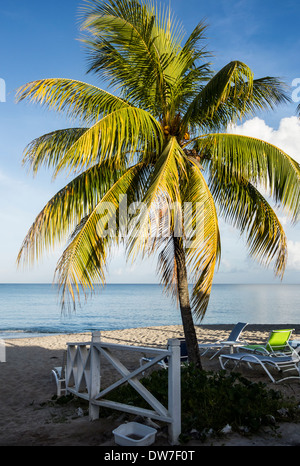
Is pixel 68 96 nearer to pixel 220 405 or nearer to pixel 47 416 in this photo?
pixel 47 416

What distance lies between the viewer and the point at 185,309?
667cm

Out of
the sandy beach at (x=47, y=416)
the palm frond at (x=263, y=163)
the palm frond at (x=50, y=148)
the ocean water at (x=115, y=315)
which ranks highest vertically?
the palm frond at (x=50, y=148)

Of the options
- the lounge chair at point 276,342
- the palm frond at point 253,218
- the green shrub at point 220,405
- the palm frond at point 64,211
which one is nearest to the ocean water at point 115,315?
the lounge chair at point 276,342

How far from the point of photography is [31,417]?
506 cm

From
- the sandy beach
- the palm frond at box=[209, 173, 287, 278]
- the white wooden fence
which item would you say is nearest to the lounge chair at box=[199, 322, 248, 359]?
the sandy beach

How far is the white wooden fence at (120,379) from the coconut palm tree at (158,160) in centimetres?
98

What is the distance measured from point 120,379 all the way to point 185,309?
2.56 m

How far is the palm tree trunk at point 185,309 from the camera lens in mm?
6602

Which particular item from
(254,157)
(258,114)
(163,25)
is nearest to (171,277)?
(254,157)

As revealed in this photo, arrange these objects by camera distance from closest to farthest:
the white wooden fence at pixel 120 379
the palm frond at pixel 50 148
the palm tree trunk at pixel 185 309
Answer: the white wooden fence at pixel 120 379 < the palm tree trunk at pixel 185 309 < the palm frond at pixel 50 148

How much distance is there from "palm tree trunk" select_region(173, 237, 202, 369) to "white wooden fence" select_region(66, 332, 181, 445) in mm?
1994

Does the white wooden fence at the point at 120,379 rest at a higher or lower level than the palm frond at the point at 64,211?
lower

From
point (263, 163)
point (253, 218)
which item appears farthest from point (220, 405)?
point (253, 218)

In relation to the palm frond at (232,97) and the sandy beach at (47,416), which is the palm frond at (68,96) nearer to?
the palm frond at (232,97)
